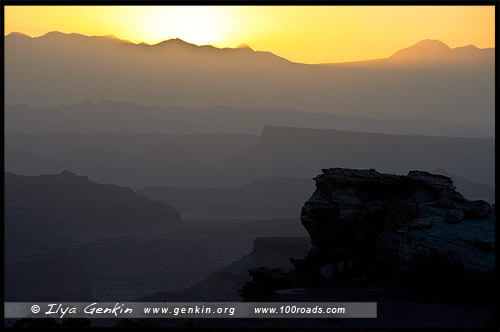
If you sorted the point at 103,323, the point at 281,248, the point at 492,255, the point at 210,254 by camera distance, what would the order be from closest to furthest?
the point at 492,255, the point at 103,323, the point at 281,248, the point at 210,254

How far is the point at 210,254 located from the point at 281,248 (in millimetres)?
87127

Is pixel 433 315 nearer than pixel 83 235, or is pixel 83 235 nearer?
pixel 433 315

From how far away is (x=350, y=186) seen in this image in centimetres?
4972

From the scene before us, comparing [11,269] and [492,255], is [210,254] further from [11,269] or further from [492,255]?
[492,255]

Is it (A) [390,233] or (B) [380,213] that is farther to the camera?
(B) [380,213]

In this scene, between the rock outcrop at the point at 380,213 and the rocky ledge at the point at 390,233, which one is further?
the rock outcrop at the point at 380,213

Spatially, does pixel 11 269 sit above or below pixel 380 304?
below

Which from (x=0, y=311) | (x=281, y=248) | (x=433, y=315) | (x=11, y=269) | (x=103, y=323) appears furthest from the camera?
(x=11, y=269)

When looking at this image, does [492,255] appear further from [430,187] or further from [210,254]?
[210,254]

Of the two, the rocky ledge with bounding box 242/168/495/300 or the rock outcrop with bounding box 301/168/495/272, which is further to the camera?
the rock outcrop with bounding box 301/168/495/272

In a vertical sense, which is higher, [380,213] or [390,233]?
[380,213]

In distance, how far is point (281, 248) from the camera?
103m

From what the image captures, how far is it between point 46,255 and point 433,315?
466 feet

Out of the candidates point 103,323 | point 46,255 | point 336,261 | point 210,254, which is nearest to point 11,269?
point 46,255
